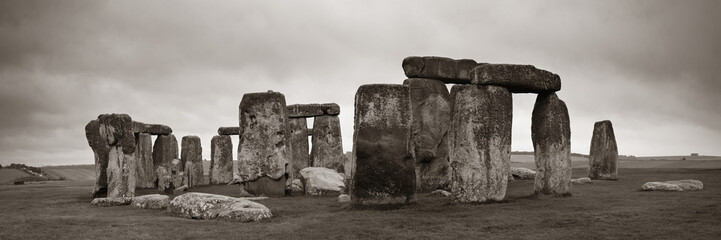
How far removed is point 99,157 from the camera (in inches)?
741

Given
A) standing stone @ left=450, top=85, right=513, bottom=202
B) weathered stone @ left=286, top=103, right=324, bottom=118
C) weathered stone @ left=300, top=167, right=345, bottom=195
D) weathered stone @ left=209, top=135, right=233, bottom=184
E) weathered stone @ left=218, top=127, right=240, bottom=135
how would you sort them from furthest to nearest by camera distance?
weathered stone @ left=218, top=127, right=240, bottom=135 < weathered stone @ left=209, top=135, right=233, bottom=184 < weathered stone @ left=286, top=103, right=324, bottom=118 < weathered stone @ left=300, top=167, right=345, bottom=195 < standing stone @ left=450, top=85, right=513, bottom=202

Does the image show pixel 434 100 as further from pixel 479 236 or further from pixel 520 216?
pixel 479 236

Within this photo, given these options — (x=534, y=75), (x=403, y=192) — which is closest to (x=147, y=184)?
(x=403, y=192)

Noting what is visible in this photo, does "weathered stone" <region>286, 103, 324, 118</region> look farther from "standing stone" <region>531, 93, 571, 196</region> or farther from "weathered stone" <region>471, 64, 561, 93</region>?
"weathered stone" <region>471, 64, 561, 93</region>

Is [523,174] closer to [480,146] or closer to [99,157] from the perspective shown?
[480,146]

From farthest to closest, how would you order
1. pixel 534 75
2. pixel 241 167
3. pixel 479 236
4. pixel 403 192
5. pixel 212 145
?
pixel 212 145
pixel 241 167
pixel 534 75
pixel 403 192
pixel 479 236

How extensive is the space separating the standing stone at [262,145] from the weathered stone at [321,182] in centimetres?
97

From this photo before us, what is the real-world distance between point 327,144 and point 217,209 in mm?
15390

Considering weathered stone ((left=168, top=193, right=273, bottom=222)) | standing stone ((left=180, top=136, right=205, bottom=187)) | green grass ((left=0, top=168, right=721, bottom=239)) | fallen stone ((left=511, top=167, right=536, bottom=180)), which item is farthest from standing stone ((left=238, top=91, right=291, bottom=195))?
standing stone ((left=180, top=136, right=205, bottom=187))

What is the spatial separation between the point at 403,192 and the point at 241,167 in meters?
7.01

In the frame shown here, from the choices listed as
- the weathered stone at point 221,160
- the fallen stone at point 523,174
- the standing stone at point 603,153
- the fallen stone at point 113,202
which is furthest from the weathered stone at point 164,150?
→ the standing stone at point 603,153

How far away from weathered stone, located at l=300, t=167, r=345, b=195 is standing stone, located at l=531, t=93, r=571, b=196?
6.67 meters

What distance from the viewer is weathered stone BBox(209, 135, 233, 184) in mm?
29312

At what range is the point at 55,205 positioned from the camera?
16.6 meters
